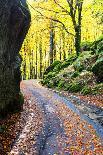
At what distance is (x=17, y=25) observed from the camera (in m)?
18.1

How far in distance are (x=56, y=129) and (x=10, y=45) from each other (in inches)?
227

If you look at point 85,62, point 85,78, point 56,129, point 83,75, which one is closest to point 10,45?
point 56,129

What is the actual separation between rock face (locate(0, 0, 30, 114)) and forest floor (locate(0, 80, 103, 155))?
1.14 m

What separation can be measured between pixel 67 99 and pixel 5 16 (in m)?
9.25

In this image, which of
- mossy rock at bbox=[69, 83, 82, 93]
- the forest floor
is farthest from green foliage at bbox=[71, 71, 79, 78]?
the forest floor

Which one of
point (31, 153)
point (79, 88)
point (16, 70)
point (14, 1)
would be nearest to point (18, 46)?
point (16, 70)

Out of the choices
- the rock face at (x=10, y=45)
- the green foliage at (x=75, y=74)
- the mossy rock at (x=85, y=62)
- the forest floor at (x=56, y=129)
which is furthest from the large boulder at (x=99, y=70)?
Answer: the rock face at (x=10, y=45)

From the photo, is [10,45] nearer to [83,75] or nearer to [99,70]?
[99,70]

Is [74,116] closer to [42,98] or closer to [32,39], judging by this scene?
[42,98]

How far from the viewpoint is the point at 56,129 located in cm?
1526

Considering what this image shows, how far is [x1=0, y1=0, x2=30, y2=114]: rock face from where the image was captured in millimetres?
16156

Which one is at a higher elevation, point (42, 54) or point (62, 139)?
point (42, 54)

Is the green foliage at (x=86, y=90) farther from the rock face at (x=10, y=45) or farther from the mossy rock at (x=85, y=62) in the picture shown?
the rock face at (x=10, y=45)

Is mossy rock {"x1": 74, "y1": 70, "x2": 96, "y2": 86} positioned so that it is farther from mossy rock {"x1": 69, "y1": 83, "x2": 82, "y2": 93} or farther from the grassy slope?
mossy rock {"x1": 69, "y1": 83, "x2": 82, "y2": 93}
